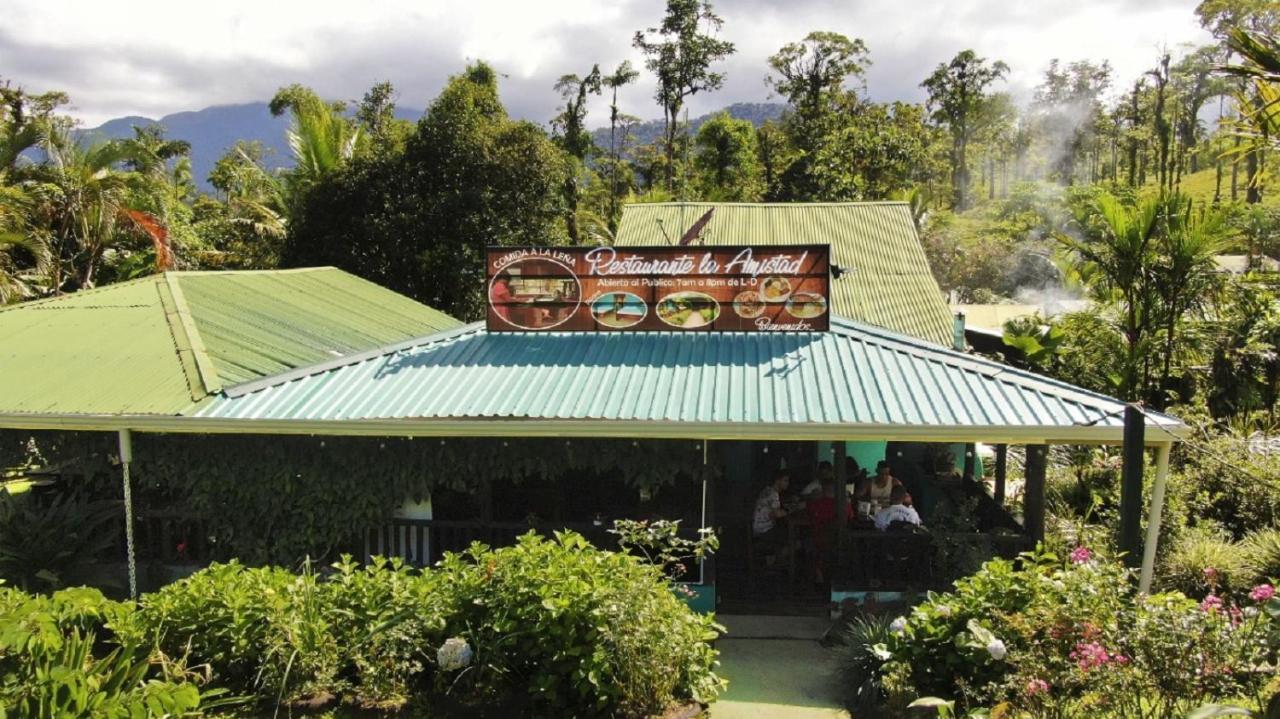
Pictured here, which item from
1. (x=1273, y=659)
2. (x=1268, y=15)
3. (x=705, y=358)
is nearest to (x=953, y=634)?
(x=1273, y=659)

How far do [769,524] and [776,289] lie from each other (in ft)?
9.74

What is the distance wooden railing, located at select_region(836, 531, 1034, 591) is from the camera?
29.9 ft

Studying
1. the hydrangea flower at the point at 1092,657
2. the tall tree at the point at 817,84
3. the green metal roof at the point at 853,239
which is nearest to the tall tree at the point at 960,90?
the tall tree at the point at 817,84

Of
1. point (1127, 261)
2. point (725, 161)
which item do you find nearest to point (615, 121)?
point (725, 161)

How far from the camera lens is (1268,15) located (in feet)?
134

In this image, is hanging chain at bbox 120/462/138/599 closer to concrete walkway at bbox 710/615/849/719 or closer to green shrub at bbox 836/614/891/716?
concrete walkway at bbox 710/615/849/719

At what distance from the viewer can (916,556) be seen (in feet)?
30.7

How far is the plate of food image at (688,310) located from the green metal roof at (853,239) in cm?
886

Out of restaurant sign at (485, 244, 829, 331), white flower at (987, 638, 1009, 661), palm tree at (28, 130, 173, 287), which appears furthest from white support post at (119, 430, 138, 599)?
palm tree at (28, 130, 173, 287)

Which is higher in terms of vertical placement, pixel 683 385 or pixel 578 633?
pixel 683 385

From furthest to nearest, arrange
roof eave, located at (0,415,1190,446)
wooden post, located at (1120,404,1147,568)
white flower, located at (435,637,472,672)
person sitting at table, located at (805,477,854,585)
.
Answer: person sitting at table, located at (805,477,854,585) < roof eave, located at (0,415,1190,446) < wooden post, located at (1120,404,1147,568) < white flower, located at (435,637,472,672)

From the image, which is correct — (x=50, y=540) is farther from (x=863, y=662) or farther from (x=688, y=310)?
(x=863, y=662)

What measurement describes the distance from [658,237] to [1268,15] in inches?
1496

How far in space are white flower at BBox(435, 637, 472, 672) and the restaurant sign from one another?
5.31 metres
